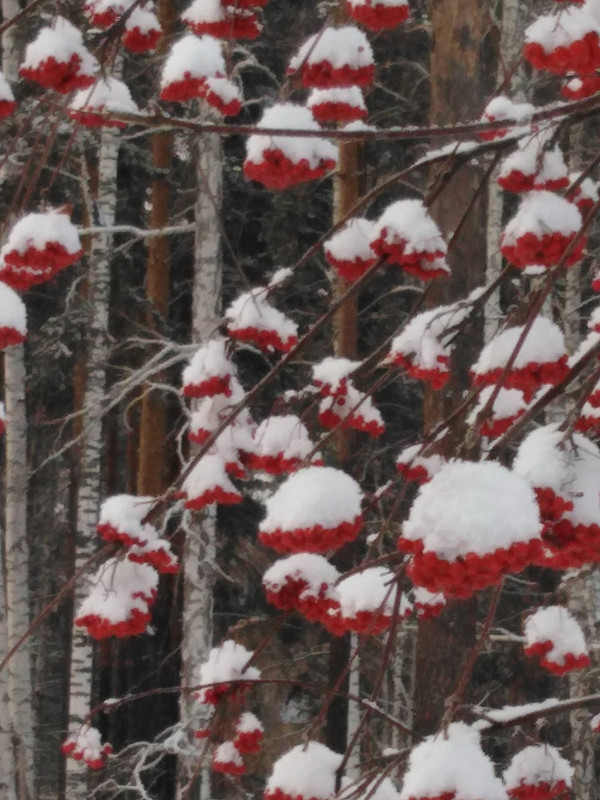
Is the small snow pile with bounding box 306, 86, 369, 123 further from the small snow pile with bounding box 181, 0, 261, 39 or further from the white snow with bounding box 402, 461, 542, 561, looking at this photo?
the white snow with bounding box 402, 461, 542, 561

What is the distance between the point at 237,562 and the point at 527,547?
1094cm

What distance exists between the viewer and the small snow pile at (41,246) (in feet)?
7.91

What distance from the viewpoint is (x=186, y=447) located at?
1219cm

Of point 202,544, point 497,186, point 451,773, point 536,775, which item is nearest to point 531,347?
point 451,773

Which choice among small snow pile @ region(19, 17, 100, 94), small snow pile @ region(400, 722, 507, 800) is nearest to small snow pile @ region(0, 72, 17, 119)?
small snow pile @ region(19, 17, 100, 94)

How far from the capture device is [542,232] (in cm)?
193

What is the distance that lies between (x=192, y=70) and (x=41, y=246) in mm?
616

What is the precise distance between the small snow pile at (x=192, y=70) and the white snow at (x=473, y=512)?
1.57 metres

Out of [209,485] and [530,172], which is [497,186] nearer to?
[209,485]

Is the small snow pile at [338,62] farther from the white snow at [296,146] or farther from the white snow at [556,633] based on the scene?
the white snow at [556,633]

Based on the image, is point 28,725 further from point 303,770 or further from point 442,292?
point 303,770

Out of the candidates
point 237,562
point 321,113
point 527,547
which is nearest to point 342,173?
point 237,562

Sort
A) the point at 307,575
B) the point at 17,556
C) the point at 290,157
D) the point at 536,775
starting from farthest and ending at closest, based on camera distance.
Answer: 1. the point at 17,556
2. the point at 536,775
3. the point at 307,575
4. the point at 290,157

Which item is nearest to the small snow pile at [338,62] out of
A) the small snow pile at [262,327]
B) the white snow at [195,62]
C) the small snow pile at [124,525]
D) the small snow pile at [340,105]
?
the small snow pile at [340,105]
